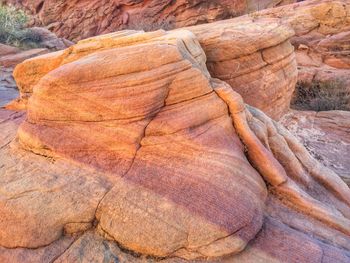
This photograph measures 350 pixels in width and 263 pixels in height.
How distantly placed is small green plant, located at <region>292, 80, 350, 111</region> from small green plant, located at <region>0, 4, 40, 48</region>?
28.0 ft

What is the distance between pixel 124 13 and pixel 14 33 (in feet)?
28.5

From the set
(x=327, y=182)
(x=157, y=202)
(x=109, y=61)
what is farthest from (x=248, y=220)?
(x=109, y=61)

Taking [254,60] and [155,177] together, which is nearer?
[155,177]

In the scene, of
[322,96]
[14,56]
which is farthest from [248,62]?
[14,56]

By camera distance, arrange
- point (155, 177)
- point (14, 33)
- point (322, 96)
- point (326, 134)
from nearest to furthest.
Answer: point (155, 177) → point (326, 134) → point (322, 96) → point (14, 33)

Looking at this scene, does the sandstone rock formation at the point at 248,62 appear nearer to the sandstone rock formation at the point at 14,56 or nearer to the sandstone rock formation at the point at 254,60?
the sandstone rock formation at the point at 254,60

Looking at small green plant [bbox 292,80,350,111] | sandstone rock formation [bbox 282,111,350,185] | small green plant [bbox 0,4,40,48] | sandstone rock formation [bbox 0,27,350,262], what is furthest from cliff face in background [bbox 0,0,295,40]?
sandstone rock formation [bbox 0,27,350,262]

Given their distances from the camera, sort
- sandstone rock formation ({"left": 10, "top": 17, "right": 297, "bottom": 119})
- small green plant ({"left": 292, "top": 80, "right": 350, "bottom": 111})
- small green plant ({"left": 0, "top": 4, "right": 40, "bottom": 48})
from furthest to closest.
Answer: small green plant ({"left": 0, "top": 4, "right": 40, "bottom": 48}) < small green plant ({"left": 292, "top": 80, "right": 350, "bottom": 111}) < sandstone rock formation ({"left": 10, "top": 17, "right": 297, "bottom": 119})

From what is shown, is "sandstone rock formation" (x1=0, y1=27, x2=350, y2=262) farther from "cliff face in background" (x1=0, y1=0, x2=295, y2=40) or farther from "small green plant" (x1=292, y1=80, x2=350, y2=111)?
"cliff face in background" (x1=0, y1=0, x2=295, y2=40)

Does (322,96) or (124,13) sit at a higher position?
(322,96)

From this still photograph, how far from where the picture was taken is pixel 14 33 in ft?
37.4

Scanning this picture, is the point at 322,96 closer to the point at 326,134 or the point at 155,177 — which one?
the point at 326,134

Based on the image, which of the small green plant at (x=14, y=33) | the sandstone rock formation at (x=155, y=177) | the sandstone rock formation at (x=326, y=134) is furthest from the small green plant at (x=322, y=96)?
the small green plant at (x=14, y=33)

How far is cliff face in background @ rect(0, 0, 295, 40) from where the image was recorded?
59.8 ft
